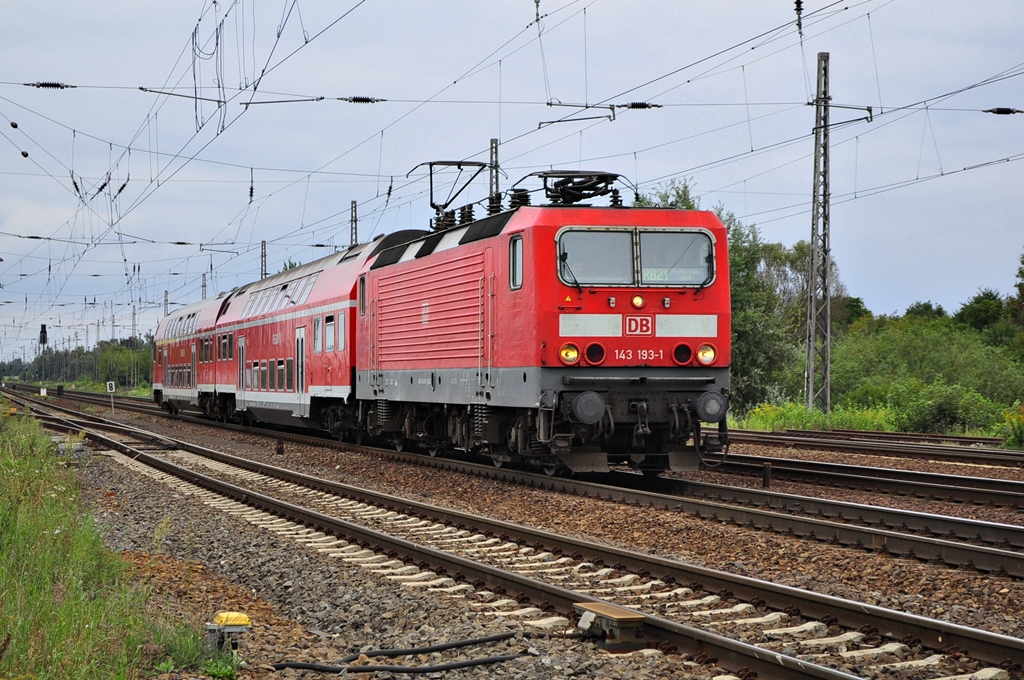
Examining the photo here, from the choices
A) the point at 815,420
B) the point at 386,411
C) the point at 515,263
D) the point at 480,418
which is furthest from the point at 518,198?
the point at 815,420

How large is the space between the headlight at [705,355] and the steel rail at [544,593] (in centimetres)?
513

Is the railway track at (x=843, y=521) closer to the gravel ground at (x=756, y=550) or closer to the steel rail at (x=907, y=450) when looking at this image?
the gravel ground at (x=756, y=550)

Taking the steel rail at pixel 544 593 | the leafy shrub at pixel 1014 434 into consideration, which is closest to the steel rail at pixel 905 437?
the leafy shrub at pixel 1014 434

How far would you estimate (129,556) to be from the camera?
9727 mm

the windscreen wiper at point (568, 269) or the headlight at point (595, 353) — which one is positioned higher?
the windscreen wiper at point (568, 269)

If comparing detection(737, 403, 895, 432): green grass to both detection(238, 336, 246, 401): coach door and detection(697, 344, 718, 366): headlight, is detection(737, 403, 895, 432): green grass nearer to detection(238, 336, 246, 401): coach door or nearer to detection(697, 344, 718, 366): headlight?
detection(697, 344, 718, 366): headlight

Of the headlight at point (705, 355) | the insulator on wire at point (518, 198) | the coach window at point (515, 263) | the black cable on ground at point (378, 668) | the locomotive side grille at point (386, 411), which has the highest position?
the insulator on wire at point (518, 198)

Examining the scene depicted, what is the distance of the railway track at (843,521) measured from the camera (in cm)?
866

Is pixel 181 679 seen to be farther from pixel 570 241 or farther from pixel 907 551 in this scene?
pixel 570 241

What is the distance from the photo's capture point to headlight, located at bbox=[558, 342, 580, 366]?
43.8 feet

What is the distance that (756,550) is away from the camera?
30.9 ft

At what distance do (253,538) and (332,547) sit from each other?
1072 mm

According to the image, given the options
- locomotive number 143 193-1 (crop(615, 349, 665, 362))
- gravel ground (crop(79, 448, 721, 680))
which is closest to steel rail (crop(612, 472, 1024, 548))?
locomotive number 143 193-1 (crop(615, 349, 665, 362))

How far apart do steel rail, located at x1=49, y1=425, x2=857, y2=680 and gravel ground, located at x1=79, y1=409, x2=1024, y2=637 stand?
1851 mm
